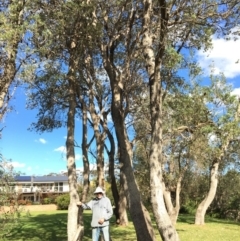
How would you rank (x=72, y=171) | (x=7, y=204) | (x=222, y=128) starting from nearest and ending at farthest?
(x=7, y=204) < (x=72, y=171) < (x=222, y=128)

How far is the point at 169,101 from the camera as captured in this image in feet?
61.4

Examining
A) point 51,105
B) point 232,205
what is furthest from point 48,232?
point 232,205

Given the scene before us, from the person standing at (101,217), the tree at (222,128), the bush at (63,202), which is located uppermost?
the tree at (222,128)

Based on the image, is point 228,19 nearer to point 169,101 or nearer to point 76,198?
point 169,101

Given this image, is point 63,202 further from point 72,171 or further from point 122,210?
point 72,171

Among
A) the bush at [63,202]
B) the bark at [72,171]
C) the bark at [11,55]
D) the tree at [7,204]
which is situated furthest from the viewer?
the bush at [63,202]

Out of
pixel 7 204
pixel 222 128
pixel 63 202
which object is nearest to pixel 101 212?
pixel 7 204

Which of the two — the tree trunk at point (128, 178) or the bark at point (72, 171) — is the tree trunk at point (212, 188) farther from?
the bark at point (72, 171)

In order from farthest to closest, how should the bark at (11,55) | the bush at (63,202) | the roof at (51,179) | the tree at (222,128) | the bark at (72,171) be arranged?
the roof at (51,179), the bush at (63,202), the tree at (222,128), the bark at (72,171), the bark at (11,55)

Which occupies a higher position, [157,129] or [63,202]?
[157,129]

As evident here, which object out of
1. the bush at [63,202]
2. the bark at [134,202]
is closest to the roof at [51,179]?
the bush at [63,202]

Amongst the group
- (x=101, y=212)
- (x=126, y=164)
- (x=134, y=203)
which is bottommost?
(x=101, y=212)

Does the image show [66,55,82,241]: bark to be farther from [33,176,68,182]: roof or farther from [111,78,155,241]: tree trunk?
[33,176,68,182]: roof

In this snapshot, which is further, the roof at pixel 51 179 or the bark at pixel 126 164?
the roof at pixel 51 179
